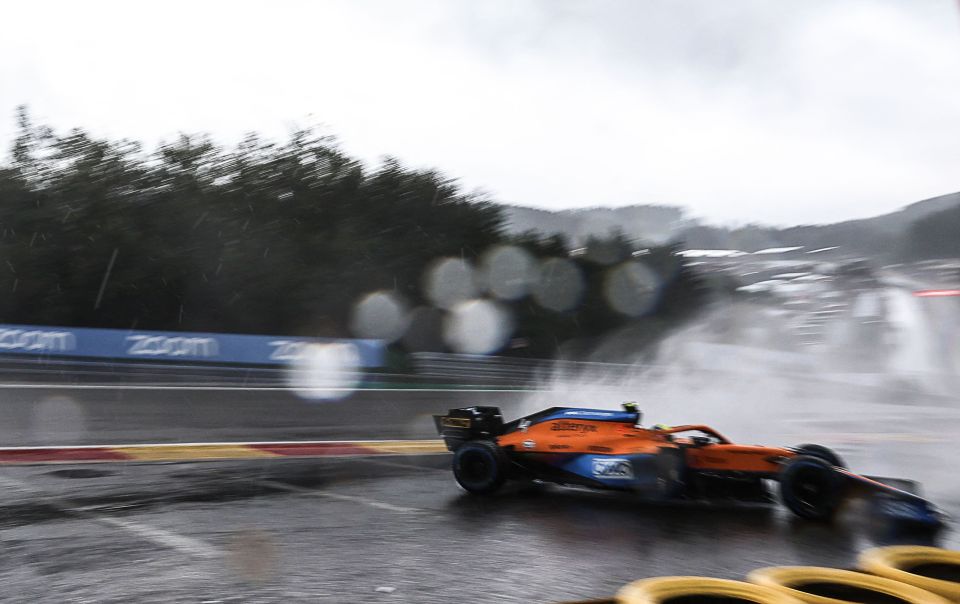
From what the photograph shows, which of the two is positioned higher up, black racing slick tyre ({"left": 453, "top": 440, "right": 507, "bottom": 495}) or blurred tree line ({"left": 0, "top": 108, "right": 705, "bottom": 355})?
blurred tree line ({"left": 0, "top": 108, "right": 705, "bottom": 355})

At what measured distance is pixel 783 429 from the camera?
52.1ft

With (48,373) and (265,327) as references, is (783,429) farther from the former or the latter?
(265,327)

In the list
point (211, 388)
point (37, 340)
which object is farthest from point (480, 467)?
point (37, 340)

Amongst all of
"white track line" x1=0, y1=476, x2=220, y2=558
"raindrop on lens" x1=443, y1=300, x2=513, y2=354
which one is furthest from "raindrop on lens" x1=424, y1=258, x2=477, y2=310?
"white track line" x1=0, y1=476, x2=220, y2=558

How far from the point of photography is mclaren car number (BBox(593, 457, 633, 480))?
770 centimetres

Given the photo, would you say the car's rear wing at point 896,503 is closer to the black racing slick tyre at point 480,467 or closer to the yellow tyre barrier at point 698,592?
the black racing slick tyre at point 480,467

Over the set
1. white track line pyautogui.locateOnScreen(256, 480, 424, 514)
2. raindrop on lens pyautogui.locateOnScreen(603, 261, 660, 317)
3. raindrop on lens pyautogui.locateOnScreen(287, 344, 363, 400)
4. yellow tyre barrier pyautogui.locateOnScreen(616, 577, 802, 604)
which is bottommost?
white track line pyautogui.locateOnScreen(256, 480, 424, 514)

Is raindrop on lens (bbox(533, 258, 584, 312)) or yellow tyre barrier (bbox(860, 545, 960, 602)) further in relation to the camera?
raindrop on lens (bbox(533, 258, 584, 312))

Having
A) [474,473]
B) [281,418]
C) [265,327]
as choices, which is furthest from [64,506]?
[265,327]

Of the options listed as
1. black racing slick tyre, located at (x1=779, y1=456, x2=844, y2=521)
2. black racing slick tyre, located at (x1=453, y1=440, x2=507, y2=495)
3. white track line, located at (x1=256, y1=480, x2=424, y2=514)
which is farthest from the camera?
black racing slick tyre, located at (x1=453, y1=440, x2=507, y2=495)

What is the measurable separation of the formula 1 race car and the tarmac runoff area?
19cm

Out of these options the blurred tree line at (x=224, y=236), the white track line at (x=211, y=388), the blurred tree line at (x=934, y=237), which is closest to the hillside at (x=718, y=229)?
the blurred tree line at (x=934, y=237)

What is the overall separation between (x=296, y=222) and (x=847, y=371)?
2252 cm

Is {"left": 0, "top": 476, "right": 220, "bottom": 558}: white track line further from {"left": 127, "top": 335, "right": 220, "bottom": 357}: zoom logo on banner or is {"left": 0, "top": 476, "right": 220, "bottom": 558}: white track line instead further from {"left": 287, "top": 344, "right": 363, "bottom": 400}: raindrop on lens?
{"left": 287, "top": 344, "right": 363, "bottom": 400}: raindrop on lens
